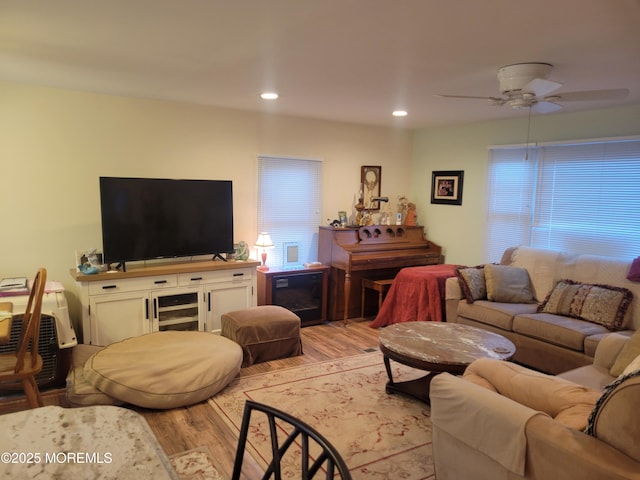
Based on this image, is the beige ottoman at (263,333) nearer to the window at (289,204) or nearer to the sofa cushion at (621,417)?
the window at (289,204)

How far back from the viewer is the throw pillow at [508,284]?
4133 mm

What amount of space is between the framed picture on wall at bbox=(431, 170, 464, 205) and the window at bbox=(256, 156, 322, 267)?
1570 mm

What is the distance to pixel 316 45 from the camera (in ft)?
8.05

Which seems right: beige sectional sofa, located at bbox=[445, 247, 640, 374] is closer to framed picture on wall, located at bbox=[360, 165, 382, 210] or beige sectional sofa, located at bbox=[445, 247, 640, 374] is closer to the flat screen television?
framed picture on wall, located at bbox=[360, 165, 382, 210]

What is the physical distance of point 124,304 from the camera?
3803 mm

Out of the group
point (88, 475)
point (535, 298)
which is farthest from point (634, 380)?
point (535, 298)

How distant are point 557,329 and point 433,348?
3.93 ft

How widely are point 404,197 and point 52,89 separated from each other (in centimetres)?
417

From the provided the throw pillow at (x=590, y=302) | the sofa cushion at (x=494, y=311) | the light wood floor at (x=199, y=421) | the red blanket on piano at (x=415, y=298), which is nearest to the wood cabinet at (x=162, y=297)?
the light wood floor at (x=199, y=421)

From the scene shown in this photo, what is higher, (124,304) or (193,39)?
(193,39)

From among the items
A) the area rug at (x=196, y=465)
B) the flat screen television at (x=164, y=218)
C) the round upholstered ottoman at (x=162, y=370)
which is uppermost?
the flat screen television at (x=164, y=218)

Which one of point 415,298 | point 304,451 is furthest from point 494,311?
point 304,451

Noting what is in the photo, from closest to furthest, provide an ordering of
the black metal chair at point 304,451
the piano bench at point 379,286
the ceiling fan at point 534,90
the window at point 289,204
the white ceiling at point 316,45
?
the black metal chair at point 304,451 → the white ceiling at point 316,45 → the ceiling fan at point 534,90 → the window at point 289,204 → the piano bench at point 379,286

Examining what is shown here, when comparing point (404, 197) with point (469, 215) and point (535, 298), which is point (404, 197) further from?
point (535, 298)
